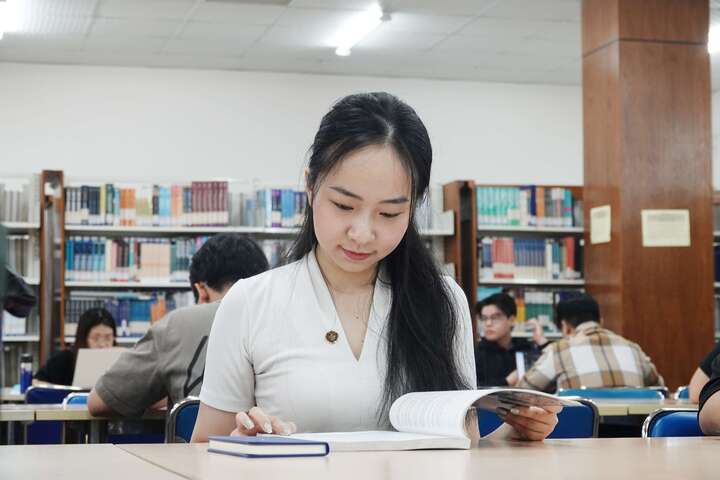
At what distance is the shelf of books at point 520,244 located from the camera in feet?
25.1

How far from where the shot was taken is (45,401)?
472cm

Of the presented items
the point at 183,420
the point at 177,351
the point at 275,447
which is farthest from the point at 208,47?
the point at 275,447

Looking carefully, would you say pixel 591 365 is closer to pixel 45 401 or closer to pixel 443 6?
pixel 45 401

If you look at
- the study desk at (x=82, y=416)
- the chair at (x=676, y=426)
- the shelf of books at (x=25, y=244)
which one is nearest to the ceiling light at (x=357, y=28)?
the shelf of books at (x=25, y=244)

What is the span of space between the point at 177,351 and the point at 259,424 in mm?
1967

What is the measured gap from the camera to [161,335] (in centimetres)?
347

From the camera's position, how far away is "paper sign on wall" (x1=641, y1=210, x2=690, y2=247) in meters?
5.92

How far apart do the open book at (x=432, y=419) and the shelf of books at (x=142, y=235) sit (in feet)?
18.5

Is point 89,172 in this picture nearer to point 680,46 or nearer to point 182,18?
point 182,18

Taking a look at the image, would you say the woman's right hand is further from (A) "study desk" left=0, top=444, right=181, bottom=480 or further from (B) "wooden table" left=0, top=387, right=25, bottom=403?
(B) "wooden table" left=0, top=387, right=25, bottom=403

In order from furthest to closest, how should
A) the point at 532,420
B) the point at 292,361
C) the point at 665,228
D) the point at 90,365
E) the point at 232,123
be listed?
the point at 232,123, the point at 665,228, the point at 90,365, the point at 292,361, the point at 532,420

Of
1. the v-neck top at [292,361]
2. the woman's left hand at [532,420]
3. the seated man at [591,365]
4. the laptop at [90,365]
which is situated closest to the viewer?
the woman's left hand at [532,420]

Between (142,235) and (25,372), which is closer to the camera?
(25,372)

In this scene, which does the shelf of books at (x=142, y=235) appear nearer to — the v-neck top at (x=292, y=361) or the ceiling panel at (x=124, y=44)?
the ceiling panel at (x=124, y=44)
